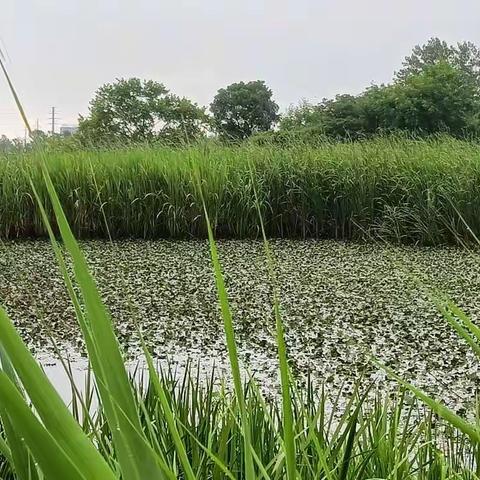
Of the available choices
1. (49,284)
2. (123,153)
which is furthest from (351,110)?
(49,284)

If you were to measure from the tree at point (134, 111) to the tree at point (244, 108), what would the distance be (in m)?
1.46

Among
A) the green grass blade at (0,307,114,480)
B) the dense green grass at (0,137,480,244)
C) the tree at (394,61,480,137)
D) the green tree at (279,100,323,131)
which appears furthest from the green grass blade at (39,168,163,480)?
the tree at (394,61,480,137)

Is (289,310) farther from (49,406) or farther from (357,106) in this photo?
(357,106)

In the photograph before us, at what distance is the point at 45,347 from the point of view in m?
2.61

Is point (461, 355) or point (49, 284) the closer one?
point (461, 355)

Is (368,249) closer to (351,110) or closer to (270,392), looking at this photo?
(270,392)

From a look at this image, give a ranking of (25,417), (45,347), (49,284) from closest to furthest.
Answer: (25,417) < (45,347) < (49,284)

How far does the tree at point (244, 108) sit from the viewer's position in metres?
16.4

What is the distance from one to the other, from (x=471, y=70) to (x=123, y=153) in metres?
35.3

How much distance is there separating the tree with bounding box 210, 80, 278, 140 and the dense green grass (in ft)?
31.6

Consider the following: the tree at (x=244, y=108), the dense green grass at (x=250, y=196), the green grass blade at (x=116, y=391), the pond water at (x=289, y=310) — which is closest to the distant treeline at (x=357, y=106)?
the tree at (x=244, y=108)

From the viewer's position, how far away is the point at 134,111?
45.2 feet

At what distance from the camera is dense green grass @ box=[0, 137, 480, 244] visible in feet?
17.4

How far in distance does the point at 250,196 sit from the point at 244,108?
43.7 ft
